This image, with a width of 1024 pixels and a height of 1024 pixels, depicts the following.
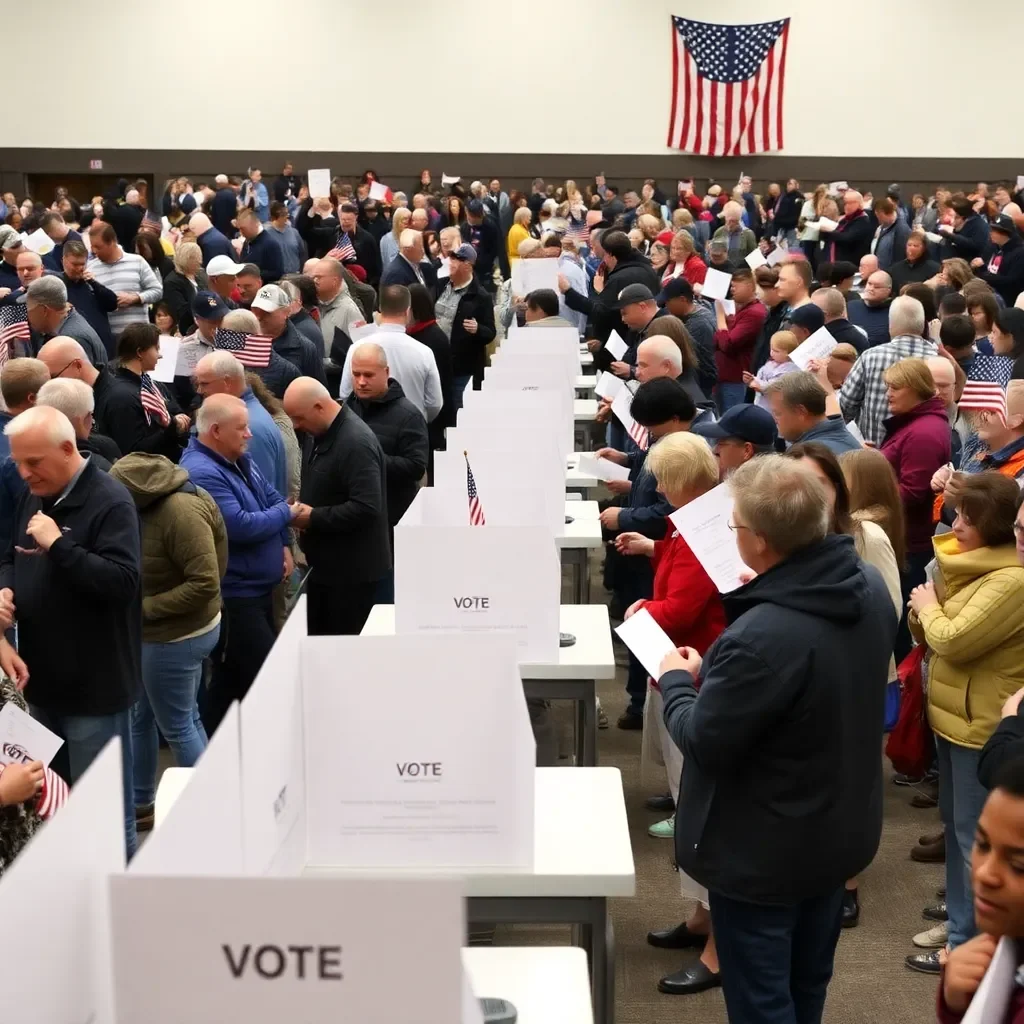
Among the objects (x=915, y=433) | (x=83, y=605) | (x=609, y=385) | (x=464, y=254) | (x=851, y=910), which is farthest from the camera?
(x=464, y=254)

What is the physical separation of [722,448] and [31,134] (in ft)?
75.4

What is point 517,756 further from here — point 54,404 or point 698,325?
point 698,325

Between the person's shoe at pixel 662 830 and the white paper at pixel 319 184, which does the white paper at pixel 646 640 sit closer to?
the person's shoe at pixel 662 830

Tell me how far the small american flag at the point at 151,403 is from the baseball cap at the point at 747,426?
2645mm

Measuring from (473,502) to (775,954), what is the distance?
225cm

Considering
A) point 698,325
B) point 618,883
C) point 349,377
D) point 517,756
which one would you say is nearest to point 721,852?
point 618,883

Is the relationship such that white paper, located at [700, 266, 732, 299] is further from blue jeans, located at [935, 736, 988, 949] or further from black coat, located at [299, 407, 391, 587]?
blue jeans, located at [935, 736, 988, 949]

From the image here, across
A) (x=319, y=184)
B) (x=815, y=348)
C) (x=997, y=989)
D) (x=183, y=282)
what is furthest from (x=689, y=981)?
(x=319, y=184)

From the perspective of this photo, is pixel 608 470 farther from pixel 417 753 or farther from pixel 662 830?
pixel 417 753

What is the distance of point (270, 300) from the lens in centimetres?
724

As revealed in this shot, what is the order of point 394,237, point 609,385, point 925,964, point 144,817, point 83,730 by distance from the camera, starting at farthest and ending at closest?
point 394,237 < point 609,385 < point 144,817 < point 925,964 < point 83,730

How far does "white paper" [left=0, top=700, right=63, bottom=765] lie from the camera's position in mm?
3123

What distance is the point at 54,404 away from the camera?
450cm

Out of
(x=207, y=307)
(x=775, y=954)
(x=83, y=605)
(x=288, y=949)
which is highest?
(x=207, y=307)
